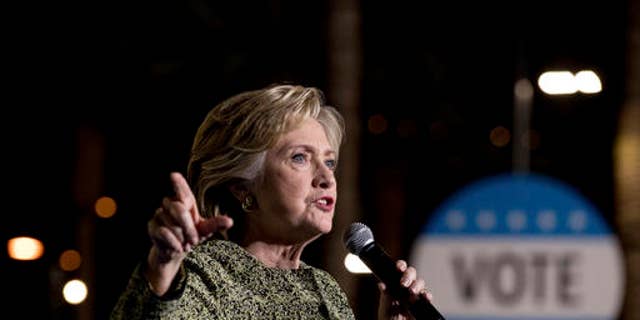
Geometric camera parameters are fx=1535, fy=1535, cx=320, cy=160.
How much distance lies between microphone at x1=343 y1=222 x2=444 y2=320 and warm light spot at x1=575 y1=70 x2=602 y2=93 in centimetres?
533

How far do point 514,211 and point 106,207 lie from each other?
1486 cm

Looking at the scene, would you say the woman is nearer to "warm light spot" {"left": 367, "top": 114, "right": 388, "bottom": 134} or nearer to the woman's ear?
the woman's ear

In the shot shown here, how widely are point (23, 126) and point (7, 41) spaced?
109 inches

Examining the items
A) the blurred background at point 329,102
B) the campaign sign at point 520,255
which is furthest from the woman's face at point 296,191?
the blurred background at point 329,102

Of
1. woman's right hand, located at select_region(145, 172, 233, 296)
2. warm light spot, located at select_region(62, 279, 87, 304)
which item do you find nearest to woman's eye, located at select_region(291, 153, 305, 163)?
woman's right hand, located at select_region(145, 172, 233, 296)

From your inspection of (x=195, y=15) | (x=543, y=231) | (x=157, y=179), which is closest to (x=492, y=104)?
(x=157, y=179)

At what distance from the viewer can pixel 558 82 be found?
8781 mm

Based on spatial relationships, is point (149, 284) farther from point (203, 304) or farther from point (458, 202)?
point (458, 202)

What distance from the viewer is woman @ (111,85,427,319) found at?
3307mm

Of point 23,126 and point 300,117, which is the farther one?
point 23,126

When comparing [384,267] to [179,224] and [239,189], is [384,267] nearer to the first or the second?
[239,189]

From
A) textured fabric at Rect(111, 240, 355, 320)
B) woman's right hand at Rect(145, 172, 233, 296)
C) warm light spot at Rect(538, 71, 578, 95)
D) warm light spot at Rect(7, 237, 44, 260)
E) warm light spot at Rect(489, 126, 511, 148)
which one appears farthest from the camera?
warm light spot at Rect(489, 126, 511, 148)

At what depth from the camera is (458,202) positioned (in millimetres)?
6465

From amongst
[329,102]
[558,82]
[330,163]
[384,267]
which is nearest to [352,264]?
[329,102]
